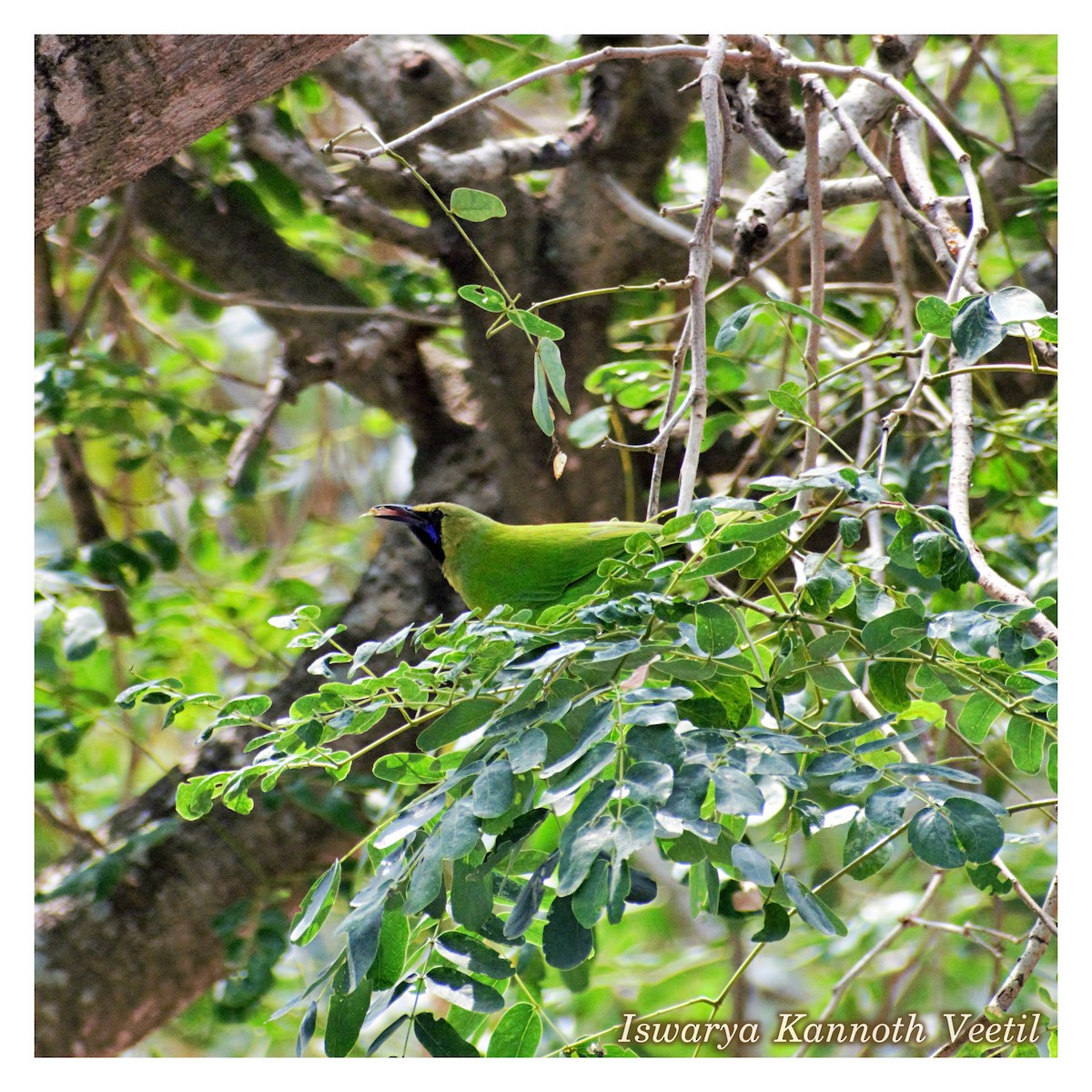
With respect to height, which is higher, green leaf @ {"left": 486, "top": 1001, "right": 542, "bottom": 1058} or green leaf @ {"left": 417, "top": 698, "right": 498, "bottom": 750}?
green leaf @ {"left": 417, "top": 698, "right": 498, "bottom": 750}

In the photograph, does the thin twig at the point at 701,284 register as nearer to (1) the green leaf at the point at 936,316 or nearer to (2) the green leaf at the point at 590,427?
(1) the green leaf at the point at 936,316

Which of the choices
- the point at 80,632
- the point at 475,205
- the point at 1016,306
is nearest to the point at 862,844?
the point at 1016,306

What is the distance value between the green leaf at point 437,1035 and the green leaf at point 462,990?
2 cm

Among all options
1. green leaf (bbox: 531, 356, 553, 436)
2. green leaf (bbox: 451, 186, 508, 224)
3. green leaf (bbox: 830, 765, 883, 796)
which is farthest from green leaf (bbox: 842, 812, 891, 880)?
green leaf (bbox: 451, 186, 508, 224)

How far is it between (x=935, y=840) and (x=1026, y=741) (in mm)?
357

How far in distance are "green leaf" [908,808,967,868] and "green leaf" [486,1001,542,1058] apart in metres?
0.46

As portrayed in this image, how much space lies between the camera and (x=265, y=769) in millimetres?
1112

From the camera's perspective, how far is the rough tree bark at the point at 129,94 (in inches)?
57.9

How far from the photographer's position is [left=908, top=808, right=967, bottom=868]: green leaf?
3.10 feet

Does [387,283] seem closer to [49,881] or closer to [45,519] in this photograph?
[49,881]

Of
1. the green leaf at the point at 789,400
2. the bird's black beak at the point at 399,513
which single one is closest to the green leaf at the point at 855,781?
the green leaf at the point at 789,400

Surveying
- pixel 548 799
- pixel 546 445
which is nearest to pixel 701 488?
pixel 546 445

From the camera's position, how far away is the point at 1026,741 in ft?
4.10

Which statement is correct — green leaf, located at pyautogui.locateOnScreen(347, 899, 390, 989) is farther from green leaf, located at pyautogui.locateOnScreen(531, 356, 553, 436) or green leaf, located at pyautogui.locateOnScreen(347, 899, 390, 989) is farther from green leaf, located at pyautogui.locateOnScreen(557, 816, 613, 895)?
green leaf, located at pyautogui.locateOnScreen(531, 356, 553, 436)
